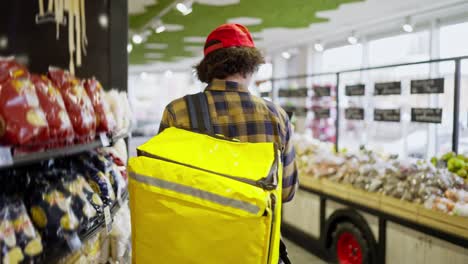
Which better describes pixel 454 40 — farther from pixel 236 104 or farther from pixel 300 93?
pixel 236 104

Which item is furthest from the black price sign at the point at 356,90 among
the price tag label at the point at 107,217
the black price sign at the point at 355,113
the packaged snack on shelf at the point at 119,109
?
the price tag label at the point at 107,217

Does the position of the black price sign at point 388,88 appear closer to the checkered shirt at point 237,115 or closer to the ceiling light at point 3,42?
the checkered shirt at point 237,115

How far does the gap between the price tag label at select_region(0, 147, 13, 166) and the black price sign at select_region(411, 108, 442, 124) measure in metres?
3.35

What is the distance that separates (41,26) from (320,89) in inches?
152

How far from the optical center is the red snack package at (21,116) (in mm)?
998

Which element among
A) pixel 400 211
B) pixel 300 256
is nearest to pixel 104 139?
pixel 400 211

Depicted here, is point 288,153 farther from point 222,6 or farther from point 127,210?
point 222,6

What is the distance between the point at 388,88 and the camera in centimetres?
392

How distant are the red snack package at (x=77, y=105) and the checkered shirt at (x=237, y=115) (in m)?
0.28

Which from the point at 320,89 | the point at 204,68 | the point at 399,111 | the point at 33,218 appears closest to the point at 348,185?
the point at 399,111

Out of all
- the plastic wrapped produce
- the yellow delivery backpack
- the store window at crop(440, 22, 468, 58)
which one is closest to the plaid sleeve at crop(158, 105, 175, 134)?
the yellow delivery backpack

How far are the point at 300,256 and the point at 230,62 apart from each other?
295 centimetres

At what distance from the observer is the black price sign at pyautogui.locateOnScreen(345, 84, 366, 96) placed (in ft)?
14.4

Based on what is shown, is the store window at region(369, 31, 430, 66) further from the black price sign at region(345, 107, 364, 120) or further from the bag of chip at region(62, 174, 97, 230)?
the bag of chip at region(62, 174, 97, 230)
